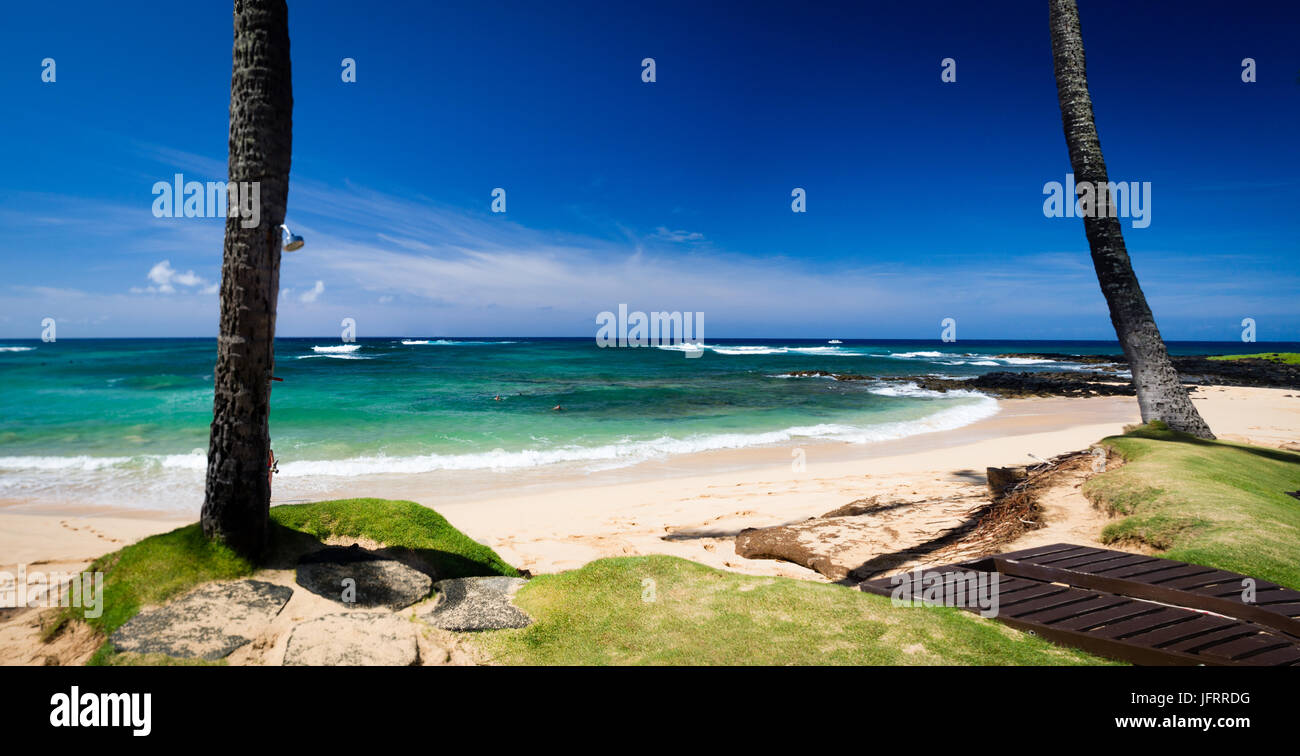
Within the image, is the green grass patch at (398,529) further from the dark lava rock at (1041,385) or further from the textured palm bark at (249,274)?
the dark lava rock at (1041,385)

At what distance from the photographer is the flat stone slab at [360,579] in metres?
4.35

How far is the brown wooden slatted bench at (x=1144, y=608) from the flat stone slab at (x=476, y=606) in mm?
2981

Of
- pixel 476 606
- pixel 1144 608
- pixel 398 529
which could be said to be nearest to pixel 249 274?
pixel 398 529

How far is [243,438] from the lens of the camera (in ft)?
14.4

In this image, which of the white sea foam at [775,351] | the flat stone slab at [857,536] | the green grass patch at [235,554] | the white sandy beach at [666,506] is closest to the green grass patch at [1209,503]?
the white sandy beach at [666,506]

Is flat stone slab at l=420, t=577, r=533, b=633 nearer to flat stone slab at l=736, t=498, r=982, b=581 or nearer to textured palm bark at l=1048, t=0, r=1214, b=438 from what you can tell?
flat stone slab at l=736, t=498, r=982, b=581

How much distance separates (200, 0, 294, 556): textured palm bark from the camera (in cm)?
423

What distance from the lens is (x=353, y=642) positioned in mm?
3617

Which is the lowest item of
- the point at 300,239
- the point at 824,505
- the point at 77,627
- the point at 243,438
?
the point at 824,505

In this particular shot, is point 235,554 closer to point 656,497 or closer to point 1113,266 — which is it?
point 656,497

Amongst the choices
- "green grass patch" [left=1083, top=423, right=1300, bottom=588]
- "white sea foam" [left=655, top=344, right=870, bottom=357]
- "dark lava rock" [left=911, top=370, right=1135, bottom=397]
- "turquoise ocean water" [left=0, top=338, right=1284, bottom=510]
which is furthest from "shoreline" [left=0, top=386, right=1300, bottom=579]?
"white sea foam" [left=655, top=344, right=870, bottom=357]

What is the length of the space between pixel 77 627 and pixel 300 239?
127 inches
